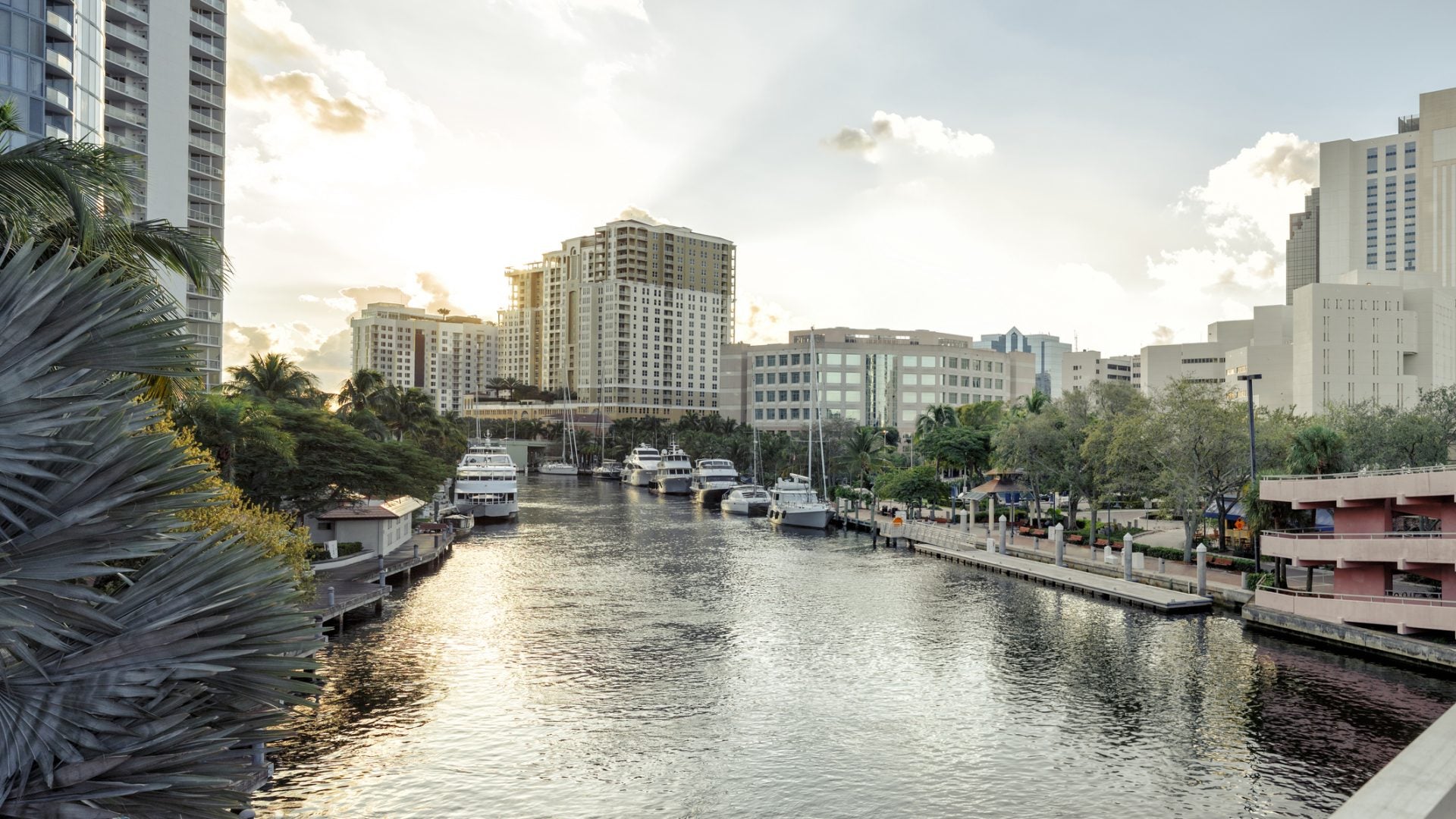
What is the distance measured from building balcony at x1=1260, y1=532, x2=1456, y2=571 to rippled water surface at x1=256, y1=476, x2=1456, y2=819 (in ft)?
12.8

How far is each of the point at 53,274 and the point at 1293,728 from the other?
30.7 meters

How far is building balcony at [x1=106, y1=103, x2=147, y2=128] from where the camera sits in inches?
3418

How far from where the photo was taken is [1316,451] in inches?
1676

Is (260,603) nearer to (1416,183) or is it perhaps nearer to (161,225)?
(161,225)

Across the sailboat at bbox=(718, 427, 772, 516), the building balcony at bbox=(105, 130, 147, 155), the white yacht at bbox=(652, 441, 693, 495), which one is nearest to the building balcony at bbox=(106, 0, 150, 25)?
the building balcony at bbox=(105, 130, 147, 155)

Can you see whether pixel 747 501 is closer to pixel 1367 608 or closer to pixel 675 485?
pixel 675 485

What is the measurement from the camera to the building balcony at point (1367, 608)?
33.2 meters

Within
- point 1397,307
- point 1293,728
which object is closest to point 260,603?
point 1293,728

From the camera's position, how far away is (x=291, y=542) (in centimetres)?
3050

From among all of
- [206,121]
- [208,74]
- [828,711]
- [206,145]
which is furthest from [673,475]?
[828,711]

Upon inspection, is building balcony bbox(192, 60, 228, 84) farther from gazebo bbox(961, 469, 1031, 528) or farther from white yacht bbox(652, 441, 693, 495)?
gazebo bbox(961, 469, 1031, 528)

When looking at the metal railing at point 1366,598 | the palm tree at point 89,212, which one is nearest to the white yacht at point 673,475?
the metal railing at point 1366,598

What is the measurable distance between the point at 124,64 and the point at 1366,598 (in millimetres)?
104432

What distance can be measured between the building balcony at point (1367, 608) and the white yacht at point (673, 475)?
96.0m
